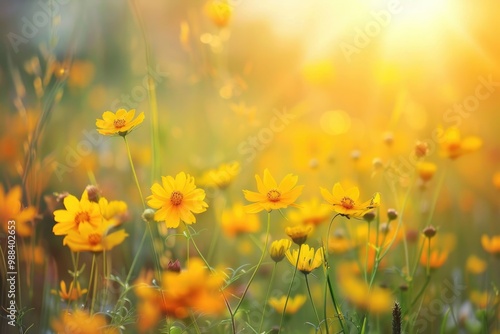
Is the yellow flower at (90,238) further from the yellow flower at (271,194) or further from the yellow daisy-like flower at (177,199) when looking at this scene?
the yellow flower at (271,194)

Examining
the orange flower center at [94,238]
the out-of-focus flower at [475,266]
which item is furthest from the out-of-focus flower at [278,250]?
the out-of-focus flower at [475,266]

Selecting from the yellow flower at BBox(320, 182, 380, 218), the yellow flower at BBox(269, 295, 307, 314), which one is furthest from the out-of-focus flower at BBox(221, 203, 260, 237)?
the yellow flower at BBox(320, 182, 380, 218)

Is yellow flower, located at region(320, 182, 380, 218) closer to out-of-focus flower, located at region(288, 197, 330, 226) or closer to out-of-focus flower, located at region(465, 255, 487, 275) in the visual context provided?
out-of-focus flower, located at region(288, 197, 330, 226)

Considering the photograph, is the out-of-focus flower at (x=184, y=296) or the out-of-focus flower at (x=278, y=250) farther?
the out-of-focus flower at (x=278, y=250)

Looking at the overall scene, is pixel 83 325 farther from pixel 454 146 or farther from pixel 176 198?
pixel 454 146

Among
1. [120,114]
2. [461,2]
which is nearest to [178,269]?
[120,114]

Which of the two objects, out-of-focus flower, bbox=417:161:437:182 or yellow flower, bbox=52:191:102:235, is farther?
out-of-focus flower, bbox=417:161:437:182
